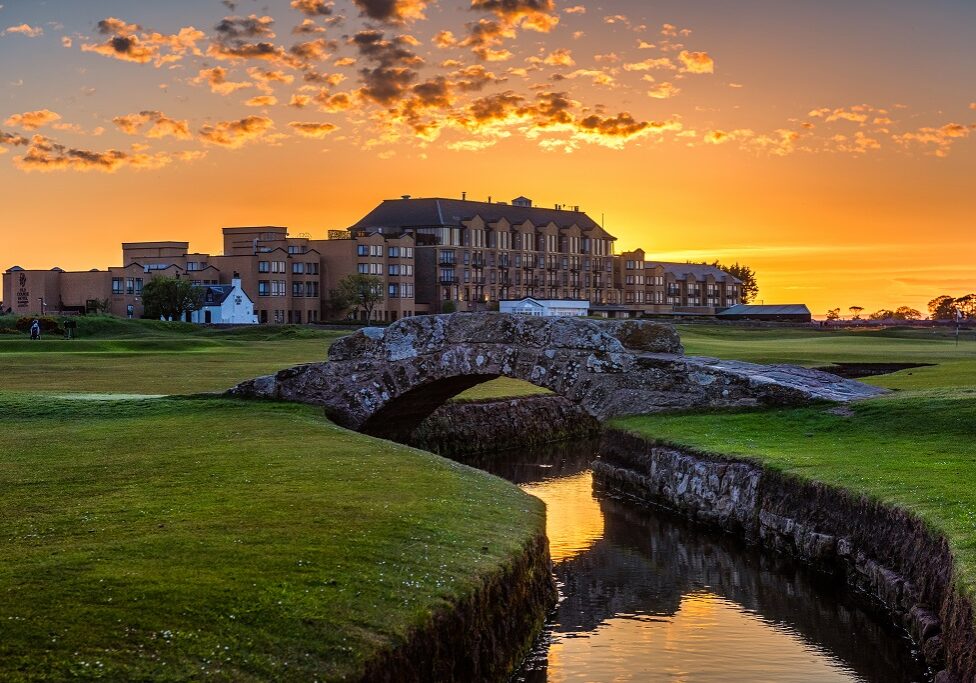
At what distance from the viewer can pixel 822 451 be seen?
25.0 meters

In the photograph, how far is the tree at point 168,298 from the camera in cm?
15275

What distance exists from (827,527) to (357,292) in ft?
505

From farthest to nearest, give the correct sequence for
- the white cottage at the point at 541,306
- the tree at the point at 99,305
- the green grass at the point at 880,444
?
1. the white cottage at the point at 541,306
2. the tree at the point at 99,305
3. the green grass at the point at 880,444

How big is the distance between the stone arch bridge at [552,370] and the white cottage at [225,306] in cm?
13016

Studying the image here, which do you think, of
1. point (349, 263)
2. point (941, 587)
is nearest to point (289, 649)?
point (941, 587)

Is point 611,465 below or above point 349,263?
below

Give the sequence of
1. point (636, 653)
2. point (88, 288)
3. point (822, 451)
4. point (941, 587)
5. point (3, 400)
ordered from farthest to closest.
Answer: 1. point (88, 288)
2. point (3, 400)
3. point (822, 451)
4. point (636, 653)
5. point (941, 587)

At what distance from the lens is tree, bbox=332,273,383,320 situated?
172 meters

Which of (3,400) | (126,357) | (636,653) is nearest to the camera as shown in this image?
(636,653)

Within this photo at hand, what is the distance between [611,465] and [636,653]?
14.5 meters

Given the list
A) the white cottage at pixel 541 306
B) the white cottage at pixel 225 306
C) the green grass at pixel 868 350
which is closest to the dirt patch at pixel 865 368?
the green grass at pixel 868 350

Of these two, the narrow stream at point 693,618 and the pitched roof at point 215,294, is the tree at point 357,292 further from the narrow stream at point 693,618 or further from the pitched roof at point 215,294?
the narrow stream at point 693,618

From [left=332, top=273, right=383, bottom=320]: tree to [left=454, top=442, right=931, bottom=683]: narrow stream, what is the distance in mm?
146982

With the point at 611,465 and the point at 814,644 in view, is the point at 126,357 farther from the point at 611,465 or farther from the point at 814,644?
the point at 814,644
